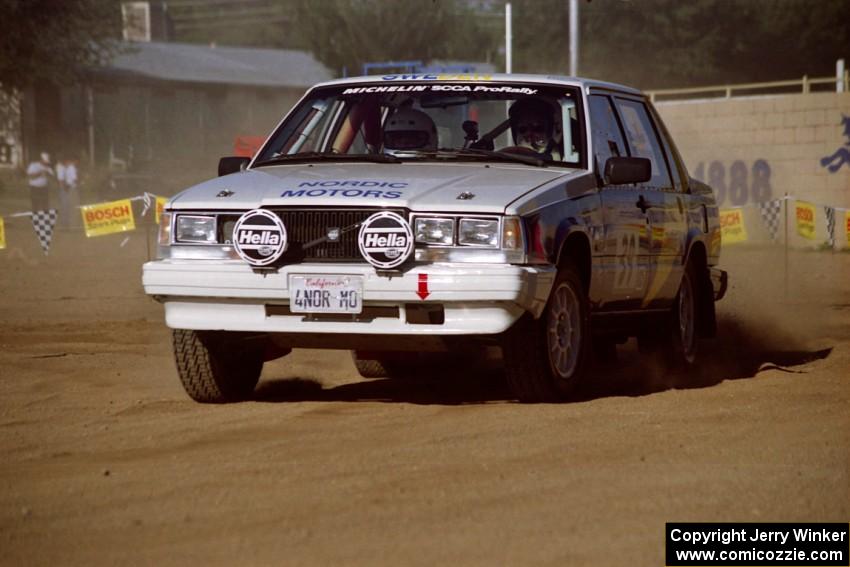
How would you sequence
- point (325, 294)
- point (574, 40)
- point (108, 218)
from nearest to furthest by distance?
point (325, 294) < point (108, 218) < point (574, 40)

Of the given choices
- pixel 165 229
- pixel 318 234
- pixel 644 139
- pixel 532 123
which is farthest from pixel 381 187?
pixel 644 139

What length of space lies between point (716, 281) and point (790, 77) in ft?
147

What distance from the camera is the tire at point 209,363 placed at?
25.2 ft

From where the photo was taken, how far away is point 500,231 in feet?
23.1

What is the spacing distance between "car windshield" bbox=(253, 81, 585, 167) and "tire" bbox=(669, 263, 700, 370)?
5.64 ft

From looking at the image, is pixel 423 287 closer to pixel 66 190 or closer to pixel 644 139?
pixel 644 139

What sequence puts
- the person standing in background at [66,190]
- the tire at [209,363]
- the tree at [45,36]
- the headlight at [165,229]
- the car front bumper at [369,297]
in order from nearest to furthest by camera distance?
1. the car front bumper at [369,297]
2. the headlight at [165,229]
3. the tire at [209,363]
4. the person standing in background at [66,190]
5. the tree at [45,36]

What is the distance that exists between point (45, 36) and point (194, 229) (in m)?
34.1

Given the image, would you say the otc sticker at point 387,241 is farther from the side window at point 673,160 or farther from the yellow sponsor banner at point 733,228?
the yellow sponsor banner at point 733,228

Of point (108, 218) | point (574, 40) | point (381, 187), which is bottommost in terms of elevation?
point (108, 218)

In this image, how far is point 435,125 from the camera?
8508 mm

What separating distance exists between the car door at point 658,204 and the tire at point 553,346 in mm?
1178

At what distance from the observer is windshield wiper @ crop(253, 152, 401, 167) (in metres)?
8.03

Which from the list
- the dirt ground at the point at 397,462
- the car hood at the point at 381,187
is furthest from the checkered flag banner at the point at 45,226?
the car hood at the point at 381,187
